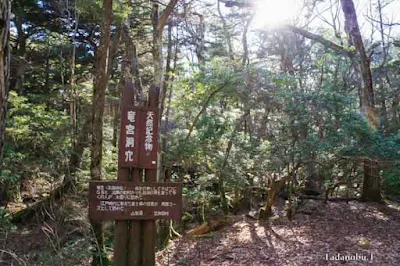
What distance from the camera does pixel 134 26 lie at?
1094cm

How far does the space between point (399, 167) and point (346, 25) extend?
479 cm

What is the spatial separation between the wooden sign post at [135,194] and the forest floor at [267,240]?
1.01 meters

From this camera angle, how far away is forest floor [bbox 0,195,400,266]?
539cm

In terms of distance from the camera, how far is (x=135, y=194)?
3.95 metres

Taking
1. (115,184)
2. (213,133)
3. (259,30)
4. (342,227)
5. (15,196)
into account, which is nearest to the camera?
(115,184)

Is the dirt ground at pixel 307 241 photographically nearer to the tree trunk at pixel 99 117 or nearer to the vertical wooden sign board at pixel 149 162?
the tree trunk at pixel 99 117

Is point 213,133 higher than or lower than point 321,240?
higher

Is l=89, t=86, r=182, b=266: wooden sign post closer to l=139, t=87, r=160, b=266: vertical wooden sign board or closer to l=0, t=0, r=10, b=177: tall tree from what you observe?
l=139, t=87, r=160, b=266: vertical wooden sign board

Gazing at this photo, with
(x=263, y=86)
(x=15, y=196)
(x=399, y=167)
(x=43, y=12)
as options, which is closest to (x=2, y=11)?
(x=263, y=86)

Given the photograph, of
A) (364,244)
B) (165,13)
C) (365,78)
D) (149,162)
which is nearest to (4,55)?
(149,162)

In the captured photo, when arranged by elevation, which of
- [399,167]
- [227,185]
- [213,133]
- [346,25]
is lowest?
[227,185]

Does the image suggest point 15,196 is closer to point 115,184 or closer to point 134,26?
point 134,26

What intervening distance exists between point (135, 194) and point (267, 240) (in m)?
4.14

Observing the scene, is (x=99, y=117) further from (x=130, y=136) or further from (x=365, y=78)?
(x=365, y=78)
